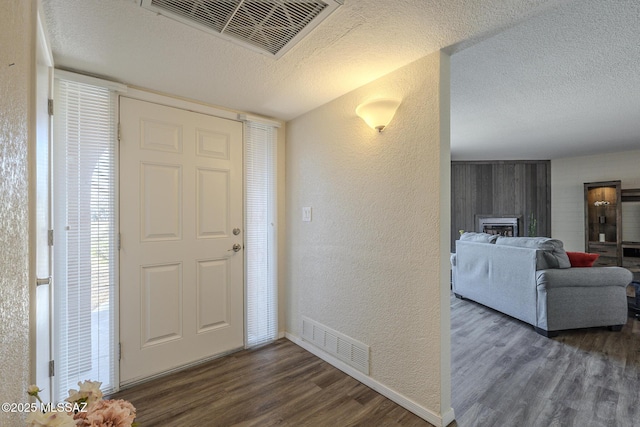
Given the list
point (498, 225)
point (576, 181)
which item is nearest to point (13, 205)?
point (498, 225)

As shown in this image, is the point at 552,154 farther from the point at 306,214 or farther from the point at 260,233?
the point at 260,233

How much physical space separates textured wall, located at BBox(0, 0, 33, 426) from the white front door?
1.17m

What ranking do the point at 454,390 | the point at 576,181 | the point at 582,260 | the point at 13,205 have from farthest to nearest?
the point at 576,181
the point at 582,260
the point at 454,390
the point at 13,205

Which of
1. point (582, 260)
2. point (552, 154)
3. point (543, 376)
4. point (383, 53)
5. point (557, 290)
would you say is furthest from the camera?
point (552, 154)

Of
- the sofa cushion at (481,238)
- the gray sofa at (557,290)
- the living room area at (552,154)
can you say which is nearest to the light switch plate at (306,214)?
the living room area at (552,154)

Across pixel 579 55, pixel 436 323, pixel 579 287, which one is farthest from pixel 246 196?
pixel 579 287

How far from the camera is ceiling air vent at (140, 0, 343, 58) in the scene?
50.1 inches

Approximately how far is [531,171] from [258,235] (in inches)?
228

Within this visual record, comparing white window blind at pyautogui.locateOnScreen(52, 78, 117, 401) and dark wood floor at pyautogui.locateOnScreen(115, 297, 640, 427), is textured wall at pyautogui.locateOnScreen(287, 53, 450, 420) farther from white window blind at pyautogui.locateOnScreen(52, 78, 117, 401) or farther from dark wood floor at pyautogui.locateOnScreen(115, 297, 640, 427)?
white window blind at pyautogui.locateOnScreen(52, 78, 117, 401)

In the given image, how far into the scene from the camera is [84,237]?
1.88 m

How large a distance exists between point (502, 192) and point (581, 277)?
3.33 meters

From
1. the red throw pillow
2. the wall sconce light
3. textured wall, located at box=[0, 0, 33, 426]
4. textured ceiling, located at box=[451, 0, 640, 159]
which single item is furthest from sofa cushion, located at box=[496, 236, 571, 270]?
textured wall, located at box=[0, 0, 33, 426]

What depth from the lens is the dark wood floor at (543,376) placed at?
1.73 metres

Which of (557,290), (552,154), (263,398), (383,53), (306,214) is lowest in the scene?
(263,398)
